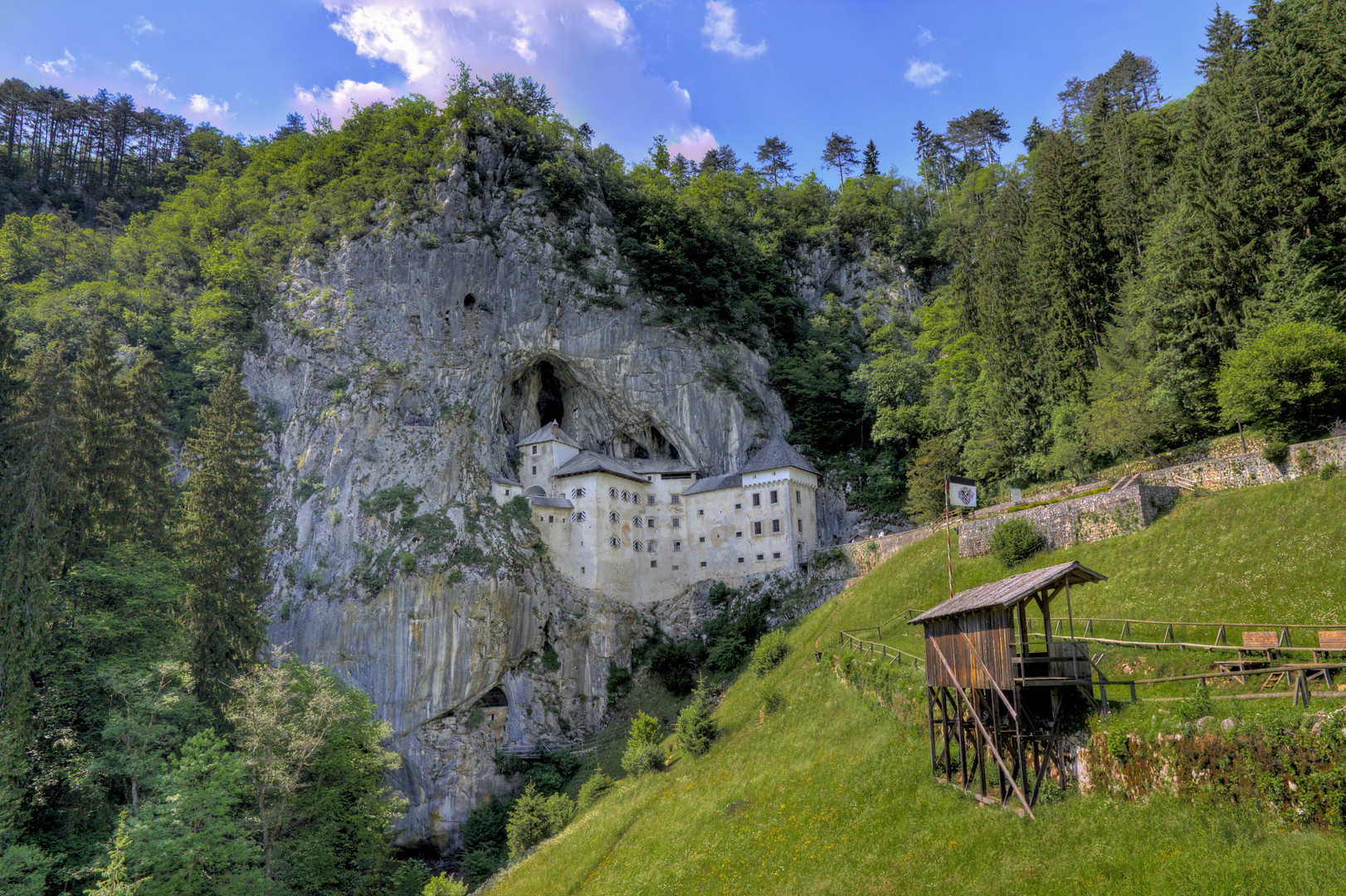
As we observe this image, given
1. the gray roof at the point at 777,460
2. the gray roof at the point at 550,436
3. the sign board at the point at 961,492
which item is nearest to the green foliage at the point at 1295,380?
the sign board at the point at 961,492

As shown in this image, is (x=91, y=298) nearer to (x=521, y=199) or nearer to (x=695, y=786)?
(x=521, y=199)

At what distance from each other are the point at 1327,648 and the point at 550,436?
46083 millimetres

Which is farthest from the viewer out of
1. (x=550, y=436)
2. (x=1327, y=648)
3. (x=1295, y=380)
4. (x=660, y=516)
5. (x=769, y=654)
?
(x=550, y=436)

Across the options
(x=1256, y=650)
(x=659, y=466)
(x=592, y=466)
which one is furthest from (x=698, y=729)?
(x=659, y=466)

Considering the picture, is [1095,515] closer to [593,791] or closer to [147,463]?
[593,791]

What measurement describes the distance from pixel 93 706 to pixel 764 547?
36047mm

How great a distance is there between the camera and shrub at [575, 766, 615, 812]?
1430 inches

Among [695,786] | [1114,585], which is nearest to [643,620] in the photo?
[695,786]

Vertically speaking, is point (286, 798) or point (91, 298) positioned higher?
point (91, 298)

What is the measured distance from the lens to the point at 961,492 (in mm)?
34781

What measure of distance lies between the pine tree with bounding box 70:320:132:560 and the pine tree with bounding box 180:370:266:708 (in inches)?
136

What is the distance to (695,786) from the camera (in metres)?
28.5

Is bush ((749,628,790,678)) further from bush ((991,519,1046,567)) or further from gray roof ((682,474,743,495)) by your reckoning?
gray roof ((682,474,743,495))

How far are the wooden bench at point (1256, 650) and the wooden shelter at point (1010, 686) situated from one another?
9.73 ft
